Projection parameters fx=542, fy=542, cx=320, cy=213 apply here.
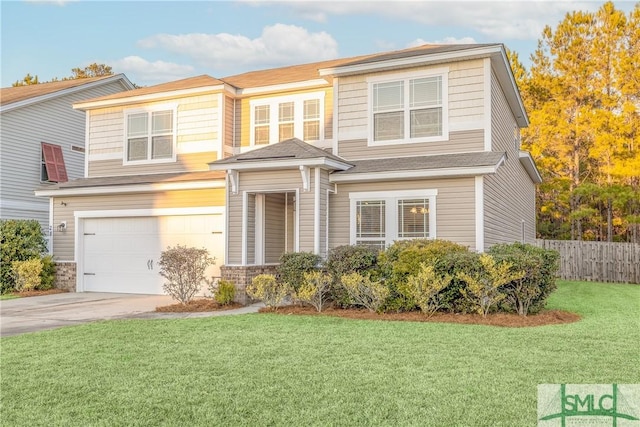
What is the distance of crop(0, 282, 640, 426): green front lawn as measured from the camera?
4348 millimetres

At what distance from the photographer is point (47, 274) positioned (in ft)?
49.4

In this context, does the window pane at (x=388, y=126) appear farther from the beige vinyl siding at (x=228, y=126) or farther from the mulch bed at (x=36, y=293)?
the mulch bed at (x=36, y=293)

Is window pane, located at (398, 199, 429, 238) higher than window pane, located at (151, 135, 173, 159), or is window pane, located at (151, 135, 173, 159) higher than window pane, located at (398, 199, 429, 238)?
window pane, located at (151, 135, 173, 159)

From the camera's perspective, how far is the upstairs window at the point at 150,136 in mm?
15516

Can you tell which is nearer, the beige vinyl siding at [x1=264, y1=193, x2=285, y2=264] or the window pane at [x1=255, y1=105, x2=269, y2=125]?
the beige vinyl siding at [x1=264, y1=193, x2=285, y2=264]

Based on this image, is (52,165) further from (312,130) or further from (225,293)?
(225,293)

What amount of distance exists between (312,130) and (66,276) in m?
8.06

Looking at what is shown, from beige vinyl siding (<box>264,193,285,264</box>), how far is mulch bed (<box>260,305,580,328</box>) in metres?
3.78

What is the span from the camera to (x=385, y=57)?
13.3 meters

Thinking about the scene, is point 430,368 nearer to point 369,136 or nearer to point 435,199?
point 435,199

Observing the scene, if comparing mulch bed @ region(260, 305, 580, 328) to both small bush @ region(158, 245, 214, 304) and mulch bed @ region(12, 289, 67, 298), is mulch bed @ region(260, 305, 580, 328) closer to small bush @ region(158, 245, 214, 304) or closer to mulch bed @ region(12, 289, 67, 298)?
small bush @ region(158, 245, 214, 304)

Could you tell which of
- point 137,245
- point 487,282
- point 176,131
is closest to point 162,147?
point 176,131

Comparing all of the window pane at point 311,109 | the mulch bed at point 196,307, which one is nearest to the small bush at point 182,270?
the mulch bed at point 196,307

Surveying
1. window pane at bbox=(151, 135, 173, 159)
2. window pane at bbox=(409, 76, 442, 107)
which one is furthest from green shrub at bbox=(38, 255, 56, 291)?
window pane at bbox=(409, 76, 442, 107)
